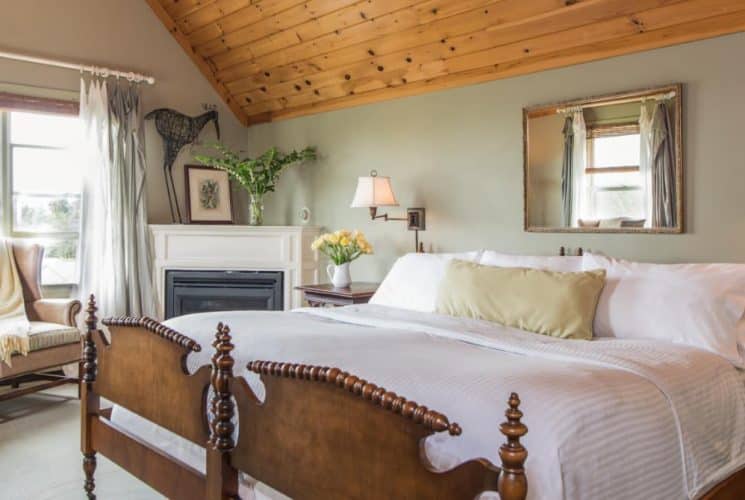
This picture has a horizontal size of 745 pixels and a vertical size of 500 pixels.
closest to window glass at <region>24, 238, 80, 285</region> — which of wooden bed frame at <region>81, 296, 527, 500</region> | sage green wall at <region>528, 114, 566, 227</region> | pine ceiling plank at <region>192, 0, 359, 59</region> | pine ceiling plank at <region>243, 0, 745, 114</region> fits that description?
pine ceiling plank at <region>192, 0, 359, 59</region>

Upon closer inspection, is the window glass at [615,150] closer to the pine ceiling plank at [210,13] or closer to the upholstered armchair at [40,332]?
the pine ceiling plank at [210,13]

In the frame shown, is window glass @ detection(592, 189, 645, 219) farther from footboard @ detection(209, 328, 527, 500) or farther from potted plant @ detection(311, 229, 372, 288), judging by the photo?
footboard @ detection(209, 328, 527, 500)

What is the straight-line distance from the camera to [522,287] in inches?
111

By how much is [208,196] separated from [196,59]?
1198 millimetres

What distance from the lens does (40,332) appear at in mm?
3889

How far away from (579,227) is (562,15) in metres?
1.15

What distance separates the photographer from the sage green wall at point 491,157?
3.05 metres

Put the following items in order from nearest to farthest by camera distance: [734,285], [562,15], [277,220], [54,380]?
[734,285], [562,15], [54,380], [277,220]

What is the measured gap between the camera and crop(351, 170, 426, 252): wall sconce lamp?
4.23m

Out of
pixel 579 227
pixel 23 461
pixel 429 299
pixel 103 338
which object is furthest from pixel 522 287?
pixel 23 461

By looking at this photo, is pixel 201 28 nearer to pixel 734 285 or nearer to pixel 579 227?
pixel 579 227

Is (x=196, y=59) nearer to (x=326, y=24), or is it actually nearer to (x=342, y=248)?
(x=326, y=24)

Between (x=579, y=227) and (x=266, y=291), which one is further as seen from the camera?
(x=266, y=291)

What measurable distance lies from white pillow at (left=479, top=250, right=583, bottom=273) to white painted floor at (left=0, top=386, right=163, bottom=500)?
1986mm
